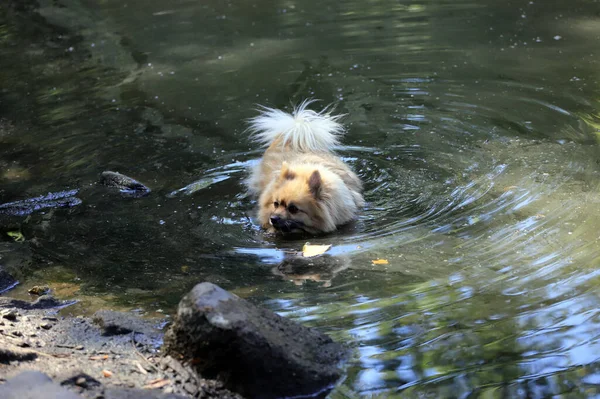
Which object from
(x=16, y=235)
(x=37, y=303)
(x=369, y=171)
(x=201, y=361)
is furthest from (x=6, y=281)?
(x=369, y=171)

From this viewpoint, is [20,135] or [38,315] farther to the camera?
[20,135]

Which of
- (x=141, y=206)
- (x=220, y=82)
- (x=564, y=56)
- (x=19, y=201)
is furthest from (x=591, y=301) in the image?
(x=220, y=82)

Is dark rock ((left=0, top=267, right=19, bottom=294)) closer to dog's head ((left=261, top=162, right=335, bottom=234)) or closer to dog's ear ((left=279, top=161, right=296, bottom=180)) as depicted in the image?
dog's head ((left=261, top=162, right=335, bottom=234))

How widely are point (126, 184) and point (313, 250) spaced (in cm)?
238

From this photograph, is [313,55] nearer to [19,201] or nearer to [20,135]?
[20,135]

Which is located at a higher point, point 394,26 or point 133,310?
point 394,26

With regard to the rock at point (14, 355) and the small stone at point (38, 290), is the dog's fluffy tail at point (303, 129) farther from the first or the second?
the rock at point (14, 355)

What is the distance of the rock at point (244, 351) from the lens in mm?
3699

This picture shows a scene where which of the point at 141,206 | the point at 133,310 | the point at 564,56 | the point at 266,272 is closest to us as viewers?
the point at 133,310

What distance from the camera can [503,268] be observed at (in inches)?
195

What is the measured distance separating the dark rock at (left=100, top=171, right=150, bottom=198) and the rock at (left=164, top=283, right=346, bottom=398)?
338 cm

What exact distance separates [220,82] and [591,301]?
6.99 metres

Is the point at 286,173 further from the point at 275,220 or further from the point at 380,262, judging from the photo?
the point at 380,262

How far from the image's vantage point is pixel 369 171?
742cm
